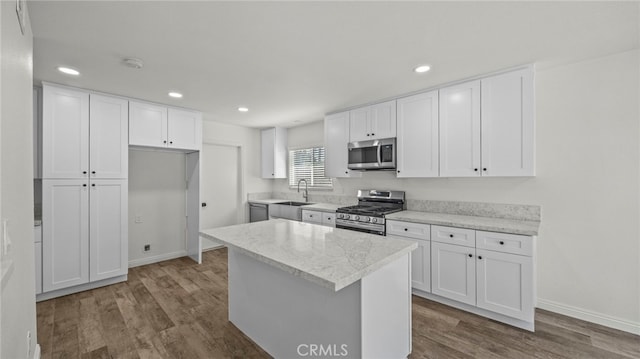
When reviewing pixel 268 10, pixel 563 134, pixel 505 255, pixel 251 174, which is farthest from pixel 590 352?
pixel 251 174

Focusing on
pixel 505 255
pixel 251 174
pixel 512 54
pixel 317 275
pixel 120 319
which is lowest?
pixel 120 319

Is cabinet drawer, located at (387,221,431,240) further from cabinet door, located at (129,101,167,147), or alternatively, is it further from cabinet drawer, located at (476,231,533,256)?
cabinet door, located at (129,101,167,147)

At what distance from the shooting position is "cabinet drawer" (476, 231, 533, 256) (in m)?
2.30

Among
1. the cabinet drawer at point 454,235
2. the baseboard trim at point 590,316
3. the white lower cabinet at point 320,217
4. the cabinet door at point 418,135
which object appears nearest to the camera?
the baseboard trim at point 590,316

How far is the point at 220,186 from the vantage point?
509cm

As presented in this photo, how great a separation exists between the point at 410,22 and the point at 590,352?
282cm

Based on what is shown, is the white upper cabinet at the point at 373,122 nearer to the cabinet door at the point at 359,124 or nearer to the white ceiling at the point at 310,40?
the cabinet door at the point at 359,124

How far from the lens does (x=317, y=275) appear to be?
126 centimetres

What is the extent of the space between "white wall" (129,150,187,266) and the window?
1.98 metres

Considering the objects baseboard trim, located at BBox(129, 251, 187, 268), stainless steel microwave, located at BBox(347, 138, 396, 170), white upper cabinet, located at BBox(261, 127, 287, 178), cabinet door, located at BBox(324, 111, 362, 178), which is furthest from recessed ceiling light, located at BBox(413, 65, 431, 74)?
baseboard trim, located at BBox(129, 251, 187, 268)

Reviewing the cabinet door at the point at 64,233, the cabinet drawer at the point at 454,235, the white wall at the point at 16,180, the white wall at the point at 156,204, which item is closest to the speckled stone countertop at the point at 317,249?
the white wall at the point at 16,180

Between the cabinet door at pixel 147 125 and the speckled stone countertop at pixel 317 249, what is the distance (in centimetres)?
225

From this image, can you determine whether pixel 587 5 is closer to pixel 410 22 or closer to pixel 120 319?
pixel 410 22

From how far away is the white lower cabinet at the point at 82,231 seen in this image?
296cm
